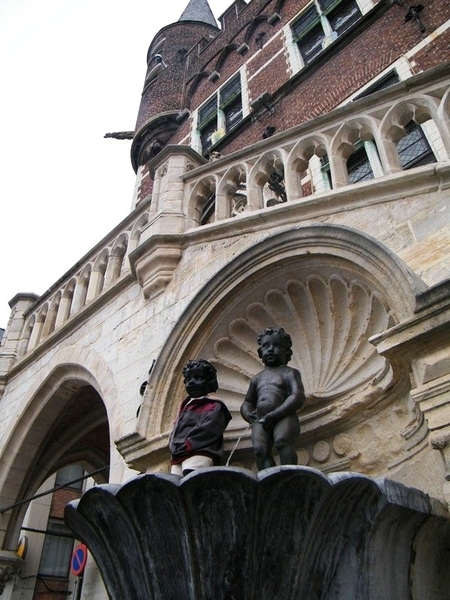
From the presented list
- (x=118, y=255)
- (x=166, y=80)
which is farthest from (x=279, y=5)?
(x=118, y=255)

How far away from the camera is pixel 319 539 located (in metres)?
2.53

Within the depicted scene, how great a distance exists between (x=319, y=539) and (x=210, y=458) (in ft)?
3.34

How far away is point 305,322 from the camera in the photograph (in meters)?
4.69

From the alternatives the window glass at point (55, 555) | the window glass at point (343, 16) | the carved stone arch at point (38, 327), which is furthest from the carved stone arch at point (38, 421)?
the window glass at point (55, 555)

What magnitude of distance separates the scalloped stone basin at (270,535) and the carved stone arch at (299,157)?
3086 millimetres

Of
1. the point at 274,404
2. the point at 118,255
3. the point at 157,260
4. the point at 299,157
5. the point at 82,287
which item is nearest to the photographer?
the point at 274,404

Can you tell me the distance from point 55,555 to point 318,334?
15.6 meters

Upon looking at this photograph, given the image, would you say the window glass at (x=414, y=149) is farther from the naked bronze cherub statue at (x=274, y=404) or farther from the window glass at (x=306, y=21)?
the window glass at (x=306, y=21)

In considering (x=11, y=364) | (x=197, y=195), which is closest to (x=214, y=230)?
(x=197, y=195)

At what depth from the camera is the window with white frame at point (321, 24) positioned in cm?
1134

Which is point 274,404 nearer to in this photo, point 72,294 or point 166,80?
point 72,294

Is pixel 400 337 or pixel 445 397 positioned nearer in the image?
pixel 445 397

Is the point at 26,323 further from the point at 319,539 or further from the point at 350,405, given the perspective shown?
the point at 319,539

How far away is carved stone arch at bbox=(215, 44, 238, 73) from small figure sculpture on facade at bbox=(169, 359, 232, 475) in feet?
43.7
